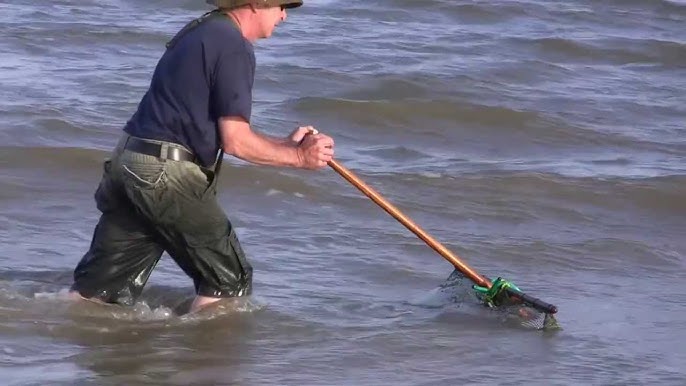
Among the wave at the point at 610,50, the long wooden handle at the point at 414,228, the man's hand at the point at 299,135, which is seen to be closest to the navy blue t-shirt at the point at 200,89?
the man's hand at the point at 299,135

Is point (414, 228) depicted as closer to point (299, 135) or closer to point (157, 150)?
point (299, 135)

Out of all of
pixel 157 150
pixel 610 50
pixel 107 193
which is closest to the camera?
pixel 157 150

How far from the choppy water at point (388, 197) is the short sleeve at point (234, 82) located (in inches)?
42.2

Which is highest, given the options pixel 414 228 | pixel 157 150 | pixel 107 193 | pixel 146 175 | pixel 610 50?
pixel 157 150

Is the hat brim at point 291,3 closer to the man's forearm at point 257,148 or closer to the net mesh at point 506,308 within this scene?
the man's forearm at point 257,148

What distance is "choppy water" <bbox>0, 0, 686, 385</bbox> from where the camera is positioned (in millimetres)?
6164

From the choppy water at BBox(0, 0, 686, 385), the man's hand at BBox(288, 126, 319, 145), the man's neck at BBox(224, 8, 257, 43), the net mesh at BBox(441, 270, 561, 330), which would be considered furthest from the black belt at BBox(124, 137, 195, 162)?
the net mesh at BBox(441, 270, 561, 330)

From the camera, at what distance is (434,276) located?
25.1 feet

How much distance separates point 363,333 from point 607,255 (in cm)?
226

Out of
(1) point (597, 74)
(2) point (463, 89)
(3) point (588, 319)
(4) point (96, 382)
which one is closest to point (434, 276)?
(3) point (588, 319)

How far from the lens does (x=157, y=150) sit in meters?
5.83

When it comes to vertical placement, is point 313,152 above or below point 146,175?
above

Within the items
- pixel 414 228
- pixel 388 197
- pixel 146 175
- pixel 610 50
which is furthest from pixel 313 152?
pixel 610 50

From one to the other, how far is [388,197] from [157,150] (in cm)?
356
